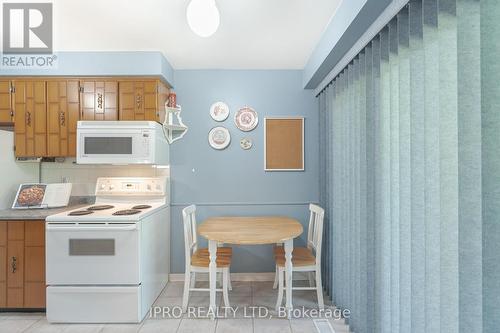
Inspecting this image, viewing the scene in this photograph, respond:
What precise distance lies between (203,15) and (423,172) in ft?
4.69

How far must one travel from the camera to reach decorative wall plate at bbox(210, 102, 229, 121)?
336 cm

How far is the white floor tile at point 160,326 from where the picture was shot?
2.34 metres

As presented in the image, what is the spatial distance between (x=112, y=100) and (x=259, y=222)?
200cm

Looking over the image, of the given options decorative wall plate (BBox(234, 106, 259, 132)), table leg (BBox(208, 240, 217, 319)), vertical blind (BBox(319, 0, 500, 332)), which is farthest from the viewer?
decorative wall plate (BBox(234, 106, 259, 132))

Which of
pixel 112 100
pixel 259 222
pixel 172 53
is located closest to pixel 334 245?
pixel 259 222

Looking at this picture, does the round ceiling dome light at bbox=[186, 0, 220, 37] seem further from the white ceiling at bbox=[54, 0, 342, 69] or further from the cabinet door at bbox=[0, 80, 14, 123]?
the cabinet door at bbox=[0, 80, 14, 123]

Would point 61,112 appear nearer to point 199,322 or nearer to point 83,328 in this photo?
point 83,328

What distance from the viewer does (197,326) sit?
2402 millimetres

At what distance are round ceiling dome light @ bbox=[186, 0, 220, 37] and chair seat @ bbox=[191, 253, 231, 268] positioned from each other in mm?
1913

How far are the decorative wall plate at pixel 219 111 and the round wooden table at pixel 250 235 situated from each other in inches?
48.2

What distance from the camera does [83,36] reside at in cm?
257

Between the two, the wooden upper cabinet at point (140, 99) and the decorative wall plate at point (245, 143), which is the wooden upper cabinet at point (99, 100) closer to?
the wooden upper cabinet at point (140, 99)

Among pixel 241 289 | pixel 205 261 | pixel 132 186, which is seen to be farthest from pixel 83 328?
pixel 241 289

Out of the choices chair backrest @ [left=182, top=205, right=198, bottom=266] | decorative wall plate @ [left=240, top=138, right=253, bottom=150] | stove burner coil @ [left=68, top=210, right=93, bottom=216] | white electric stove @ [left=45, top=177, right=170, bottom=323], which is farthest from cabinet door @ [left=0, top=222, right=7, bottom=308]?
decorative wall plate @ [left=240, top=138, right=253, bottom=150]
